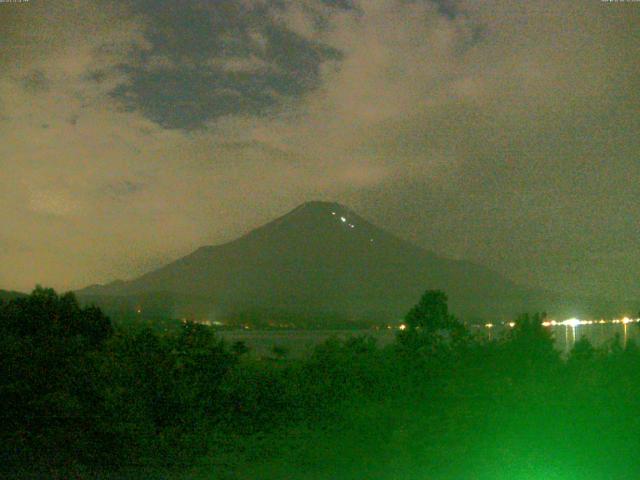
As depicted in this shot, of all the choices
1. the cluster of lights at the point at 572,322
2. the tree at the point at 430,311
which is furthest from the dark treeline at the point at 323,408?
the tree at the point at 430,311

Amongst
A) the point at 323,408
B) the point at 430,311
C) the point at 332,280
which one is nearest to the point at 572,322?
the point at 430,311

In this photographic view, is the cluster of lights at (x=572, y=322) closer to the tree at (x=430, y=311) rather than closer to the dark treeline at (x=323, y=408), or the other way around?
the dark treeline at (x=323, y=408)

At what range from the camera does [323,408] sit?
9.77 m

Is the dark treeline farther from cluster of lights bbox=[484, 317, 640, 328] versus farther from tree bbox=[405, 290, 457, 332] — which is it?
tree bbox=[405, 290, 457, 332]

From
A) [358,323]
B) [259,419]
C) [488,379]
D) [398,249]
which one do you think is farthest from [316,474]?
[398,249]

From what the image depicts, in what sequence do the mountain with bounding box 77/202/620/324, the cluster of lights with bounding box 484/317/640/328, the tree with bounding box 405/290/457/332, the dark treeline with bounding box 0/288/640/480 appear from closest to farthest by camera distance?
the dark treeline with bounding box 0/288/640/480 < the cluster of lights with bounding box 484/317/640/328 < the tree with bounding box 405/290/457/332 < the mountain with bounding box 77/202/620/324

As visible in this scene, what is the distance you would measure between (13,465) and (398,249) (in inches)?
2090

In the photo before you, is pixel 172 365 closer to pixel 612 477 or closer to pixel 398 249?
pixel 612 477

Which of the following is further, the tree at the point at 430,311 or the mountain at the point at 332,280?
the mountain at the point at 332,280

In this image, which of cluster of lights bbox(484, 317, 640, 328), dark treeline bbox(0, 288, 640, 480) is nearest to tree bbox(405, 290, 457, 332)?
cluster of lights bbox(484, 317, 640, 328)

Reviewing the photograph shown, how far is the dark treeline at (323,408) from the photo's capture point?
25.7 feet

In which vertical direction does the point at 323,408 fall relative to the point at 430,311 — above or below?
below

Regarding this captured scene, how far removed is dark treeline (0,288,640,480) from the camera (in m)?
7.82

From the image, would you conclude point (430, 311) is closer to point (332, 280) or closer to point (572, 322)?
point (572, 322)
